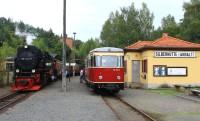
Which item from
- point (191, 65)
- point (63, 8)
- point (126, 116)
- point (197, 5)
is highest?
point (197, 5)

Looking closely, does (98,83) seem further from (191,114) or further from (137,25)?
(137,25)

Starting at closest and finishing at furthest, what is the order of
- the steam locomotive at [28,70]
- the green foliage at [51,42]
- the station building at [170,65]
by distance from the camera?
the steam locomotive at [28,70]
the station building at [170,65]
the green foliage at [51,42]

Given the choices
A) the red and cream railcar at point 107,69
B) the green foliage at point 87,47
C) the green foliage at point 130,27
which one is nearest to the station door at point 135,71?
the red and cream railcar at point 107,69

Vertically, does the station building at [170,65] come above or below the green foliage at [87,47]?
below

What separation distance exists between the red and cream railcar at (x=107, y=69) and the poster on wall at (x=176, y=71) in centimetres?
980

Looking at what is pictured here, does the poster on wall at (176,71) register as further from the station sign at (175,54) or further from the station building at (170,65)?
the station sign at (175,54)

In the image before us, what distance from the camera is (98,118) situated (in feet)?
58.3

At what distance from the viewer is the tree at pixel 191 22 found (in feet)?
279

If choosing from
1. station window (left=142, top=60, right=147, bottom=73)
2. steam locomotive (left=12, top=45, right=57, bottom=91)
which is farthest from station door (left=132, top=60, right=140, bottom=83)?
steam locomotive (left=12, top=45, right=57, bottom=91)

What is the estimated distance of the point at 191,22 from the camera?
85625 millimetres

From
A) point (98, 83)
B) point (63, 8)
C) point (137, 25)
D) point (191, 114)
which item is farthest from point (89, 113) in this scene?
point (137, 25)

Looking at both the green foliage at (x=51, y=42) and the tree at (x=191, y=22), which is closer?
the tree at (x=191, y=22)

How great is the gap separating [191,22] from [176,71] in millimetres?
46733

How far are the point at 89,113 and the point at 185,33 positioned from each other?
68.7 metres
